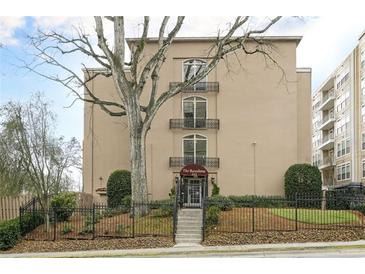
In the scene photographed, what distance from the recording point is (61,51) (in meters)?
23.2

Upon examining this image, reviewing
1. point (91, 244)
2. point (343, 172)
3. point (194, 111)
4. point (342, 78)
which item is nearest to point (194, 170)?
point (194, 111)

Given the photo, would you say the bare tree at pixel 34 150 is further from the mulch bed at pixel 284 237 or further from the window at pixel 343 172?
the window at pixel 343 172

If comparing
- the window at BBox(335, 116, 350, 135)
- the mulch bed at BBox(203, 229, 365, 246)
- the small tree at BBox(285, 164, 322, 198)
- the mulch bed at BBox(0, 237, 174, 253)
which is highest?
the window at BBox(335, 116, 350, 135)

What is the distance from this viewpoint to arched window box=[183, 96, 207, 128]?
32594 millimetres

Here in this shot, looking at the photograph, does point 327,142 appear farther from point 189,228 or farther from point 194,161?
point 189,228

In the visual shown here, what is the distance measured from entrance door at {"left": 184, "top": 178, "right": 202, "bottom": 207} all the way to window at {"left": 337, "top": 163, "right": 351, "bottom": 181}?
23174mm

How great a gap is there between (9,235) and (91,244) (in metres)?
2.79

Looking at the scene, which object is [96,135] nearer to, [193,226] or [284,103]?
[284,103]

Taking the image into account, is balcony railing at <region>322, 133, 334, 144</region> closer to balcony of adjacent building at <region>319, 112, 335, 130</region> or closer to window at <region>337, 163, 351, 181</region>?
balcony of adjacent building at <region>319, 112, 335, 130</region>

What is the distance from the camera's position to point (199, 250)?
16.5 m

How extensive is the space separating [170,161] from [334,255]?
60.6 ft

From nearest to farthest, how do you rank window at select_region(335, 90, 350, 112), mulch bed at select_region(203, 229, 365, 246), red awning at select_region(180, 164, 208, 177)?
mulch bed at select_region(203, 229, 365, 246) < red awning at select_region(180, 164, 208, 177) < window at select_region(335, 90, 350, 112)

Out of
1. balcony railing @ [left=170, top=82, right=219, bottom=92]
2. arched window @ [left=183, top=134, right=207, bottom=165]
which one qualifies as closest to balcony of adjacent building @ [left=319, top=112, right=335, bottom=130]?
balcony railing @ [left=170, top=82, right=219, bottom=92]

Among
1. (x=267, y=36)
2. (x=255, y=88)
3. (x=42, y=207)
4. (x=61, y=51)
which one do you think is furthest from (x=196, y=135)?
(x=42, y=207)
